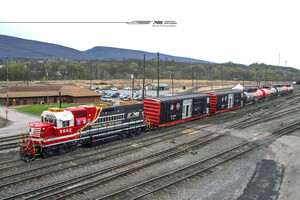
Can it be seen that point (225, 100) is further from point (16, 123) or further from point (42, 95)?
point (42, 95)

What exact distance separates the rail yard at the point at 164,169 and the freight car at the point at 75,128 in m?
0.78

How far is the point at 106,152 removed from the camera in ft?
69.9

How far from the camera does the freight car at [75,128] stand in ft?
61.2

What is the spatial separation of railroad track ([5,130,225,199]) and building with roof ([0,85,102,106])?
39946 mm

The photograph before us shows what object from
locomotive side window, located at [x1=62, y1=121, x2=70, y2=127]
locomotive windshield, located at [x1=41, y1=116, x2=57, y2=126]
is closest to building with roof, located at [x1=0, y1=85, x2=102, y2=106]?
locomotive windshield, located at [x1=41, y1=116, x2=57, y2=126]

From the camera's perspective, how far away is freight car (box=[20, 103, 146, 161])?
1864 centimetres

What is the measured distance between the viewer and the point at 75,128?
20.4 metres

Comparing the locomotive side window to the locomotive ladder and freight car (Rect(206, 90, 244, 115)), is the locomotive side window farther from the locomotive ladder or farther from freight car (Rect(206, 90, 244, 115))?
freight car (Rect(206, 90, 244, 115))

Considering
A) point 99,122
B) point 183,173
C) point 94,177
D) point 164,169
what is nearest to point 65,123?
point 99,122

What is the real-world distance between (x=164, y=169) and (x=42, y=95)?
44.8 m

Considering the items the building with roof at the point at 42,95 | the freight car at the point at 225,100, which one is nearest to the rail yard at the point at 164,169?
the freight car at the point at 225,100

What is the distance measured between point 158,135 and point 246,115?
20802 millimetres

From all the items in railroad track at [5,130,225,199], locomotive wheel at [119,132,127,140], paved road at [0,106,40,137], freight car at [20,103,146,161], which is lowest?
railroad track at [5,130,225,199]

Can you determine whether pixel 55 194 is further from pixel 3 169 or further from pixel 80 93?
pixel 80 93
